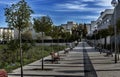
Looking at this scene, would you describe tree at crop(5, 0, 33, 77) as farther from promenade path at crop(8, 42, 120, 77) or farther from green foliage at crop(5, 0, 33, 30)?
promenade path at crop(8, 42, 120, 77)

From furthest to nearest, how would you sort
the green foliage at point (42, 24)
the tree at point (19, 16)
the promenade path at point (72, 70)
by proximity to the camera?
1. the green foliage at point (42, 24)
2. the promenade path at point (72, 70)
3. the tree at point (19, 16)

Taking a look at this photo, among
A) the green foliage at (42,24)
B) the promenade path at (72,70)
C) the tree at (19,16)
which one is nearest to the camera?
the tree at (19,16)

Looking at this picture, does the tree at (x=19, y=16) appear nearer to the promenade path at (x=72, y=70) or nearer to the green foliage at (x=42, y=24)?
the promenade path at (x=72, y=70)

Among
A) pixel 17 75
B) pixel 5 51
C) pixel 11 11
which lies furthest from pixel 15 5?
pixel 5 51

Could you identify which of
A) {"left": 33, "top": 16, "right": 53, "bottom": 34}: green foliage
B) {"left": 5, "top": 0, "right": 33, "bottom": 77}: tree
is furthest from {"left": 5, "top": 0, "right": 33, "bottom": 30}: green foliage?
{"left": 33, "top": 16, "right": 53, "bottom": 34}: green foliage

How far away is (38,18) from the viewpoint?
26.8 meters

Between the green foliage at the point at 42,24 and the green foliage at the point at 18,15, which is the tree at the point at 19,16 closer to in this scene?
the green foliage at the point at 18,15

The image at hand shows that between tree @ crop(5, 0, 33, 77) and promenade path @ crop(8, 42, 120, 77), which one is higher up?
tree @ crop(5, 0, 33, 77)

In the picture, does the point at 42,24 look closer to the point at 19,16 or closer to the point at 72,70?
the point at 72,70

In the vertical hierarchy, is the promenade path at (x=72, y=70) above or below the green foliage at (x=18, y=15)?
below

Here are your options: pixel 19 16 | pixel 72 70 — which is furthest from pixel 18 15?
pixel 72 70

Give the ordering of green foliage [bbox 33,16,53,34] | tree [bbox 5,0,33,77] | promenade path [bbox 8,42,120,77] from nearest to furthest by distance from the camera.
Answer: tree [bbox 5,0,33,77], promenade path [bbox 8,42,120,77], green foliage [bbox 33,16,53,34]

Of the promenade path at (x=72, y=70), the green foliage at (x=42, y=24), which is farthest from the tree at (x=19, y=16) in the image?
the green foliage at (x=42, y=24)

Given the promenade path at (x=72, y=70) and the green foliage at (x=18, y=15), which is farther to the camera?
the promenade path at (x=72, y=70)
